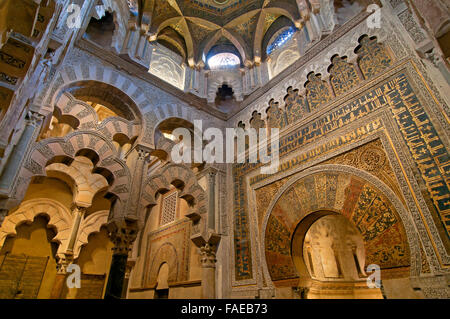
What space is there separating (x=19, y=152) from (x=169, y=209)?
509cm

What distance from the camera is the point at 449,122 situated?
3332mm

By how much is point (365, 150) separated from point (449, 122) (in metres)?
1.09

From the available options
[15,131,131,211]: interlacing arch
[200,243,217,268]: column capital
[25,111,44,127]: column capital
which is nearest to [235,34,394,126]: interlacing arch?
[200,243,217,268]: column capital

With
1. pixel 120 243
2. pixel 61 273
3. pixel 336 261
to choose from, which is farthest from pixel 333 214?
pixel 61 273

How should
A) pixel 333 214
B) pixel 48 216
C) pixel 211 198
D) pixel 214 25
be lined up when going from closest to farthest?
pixel 333 214 → pixel 211 198 → pixel 214 25 → pixel 48 216

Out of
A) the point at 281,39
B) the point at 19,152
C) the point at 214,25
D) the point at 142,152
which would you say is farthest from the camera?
the point at 214,25

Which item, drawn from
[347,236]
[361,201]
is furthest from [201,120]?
[347,236]

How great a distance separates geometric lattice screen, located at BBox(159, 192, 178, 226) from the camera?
8.16m

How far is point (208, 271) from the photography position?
5.57 meters

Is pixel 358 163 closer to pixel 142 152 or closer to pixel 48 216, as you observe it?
pixel 142 152

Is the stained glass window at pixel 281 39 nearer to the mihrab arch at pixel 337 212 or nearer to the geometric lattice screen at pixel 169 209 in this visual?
the mihrab arch at pixel 337 212

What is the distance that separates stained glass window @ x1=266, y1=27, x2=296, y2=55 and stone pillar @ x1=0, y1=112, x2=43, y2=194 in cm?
584

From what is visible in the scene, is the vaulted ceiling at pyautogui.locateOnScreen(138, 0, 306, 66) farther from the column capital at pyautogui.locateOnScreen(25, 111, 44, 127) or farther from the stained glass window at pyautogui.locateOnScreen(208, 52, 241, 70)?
the column capital at pyautogui.locateOnScreen(25, 111, 44, 127)

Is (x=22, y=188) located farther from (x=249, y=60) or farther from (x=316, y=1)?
(x=316, y=1)
